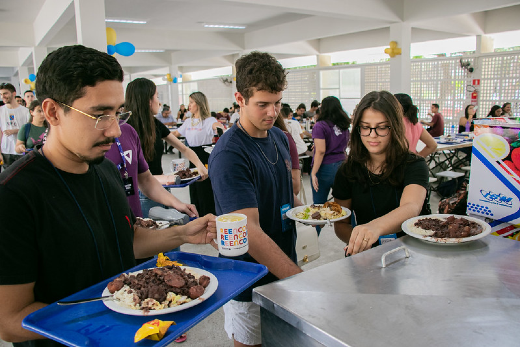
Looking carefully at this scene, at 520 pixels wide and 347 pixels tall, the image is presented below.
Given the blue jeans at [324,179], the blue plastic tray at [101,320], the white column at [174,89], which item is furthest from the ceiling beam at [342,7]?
the white column at [174,89]

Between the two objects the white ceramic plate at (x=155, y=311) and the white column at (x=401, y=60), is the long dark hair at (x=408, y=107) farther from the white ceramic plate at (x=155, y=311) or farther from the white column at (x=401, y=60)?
the white column at (x=401, y=60)

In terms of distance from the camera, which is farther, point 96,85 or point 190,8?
point 190,8

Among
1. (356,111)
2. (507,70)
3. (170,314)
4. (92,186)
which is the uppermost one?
(507,70)

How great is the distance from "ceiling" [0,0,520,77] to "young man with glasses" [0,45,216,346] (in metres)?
4.09

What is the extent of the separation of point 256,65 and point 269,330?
962mm

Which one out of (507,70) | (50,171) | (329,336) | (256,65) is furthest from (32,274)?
(507,70)

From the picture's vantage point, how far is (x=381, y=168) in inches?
72.7

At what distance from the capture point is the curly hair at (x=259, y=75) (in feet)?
5.04

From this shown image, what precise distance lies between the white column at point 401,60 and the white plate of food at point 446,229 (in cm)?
761

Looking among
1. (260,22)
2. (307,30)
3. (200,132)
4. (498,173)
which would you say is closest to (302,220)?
(498,173)

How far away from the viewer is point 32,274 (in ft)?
3.33

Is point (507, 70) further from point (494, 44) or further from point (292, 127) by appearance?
point (292, 127)

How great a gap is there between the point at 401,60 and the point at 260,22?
4.02 m

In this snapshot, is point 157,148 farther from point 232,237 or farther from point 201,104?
point 232,237
